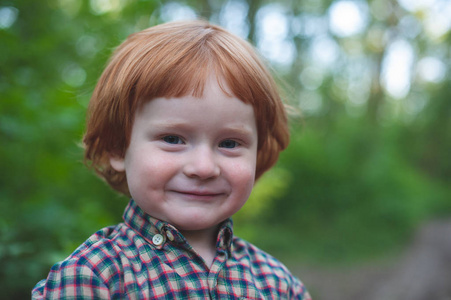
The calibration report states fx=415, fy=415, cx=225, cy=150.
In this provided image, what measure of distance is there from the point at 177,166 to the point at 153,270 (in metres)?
0.35

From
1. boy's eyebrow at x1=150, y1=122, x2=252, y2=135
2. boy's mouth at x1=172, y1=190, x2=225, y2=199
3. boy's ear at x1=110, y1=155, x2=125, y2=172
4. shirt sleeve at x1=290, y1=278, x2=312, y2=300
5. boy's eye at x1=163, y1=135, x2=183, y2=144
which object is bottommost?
shirt sleeve at x1=290, y1=278, x2=312, y2=300

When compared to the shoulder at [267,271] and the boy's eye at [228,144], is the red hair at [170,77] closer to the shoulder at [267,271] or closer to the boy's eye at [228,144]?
the boy's eye at [228,144]

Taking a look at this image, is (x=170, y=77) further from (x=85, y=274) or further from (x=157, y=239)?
(x=85, y=274)

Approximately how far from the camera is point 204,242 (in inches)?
62.1

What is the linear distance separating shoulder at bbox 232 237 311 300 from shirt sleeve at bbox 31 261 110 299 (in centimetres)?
56

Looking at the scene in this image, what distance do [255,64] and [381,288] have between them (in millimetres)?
6005

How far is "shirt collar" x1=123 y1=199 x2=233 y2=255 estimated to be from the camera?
1.44 metres

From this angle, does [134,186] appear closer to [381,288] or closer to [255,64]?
[255,64]

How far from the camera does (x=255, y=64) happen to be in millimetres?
1585

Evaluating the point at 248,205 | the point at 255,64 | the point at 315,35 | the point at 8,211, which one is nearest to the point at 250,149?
the point at 255,64

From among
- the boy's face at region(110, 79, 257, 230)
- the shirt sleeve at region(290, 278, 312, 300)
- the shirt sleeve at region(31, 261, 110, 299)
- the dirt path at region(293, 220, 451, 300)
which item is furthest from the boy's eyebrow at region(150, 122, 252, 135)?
the dirt path at region(293, 220, 451, 300)

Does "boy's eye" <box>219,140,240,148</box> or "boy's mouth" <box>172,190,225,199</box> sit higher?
"boy's eye" <box>219,140,240,148</box>

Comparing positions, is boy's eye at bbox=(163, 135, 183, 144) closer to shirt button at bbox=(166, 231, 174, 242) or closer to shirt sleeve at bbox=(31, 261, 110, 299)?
shirt button at bbox=(166, 231, 174, 242)

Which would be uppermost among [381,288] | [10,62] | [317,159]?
[10,62]
